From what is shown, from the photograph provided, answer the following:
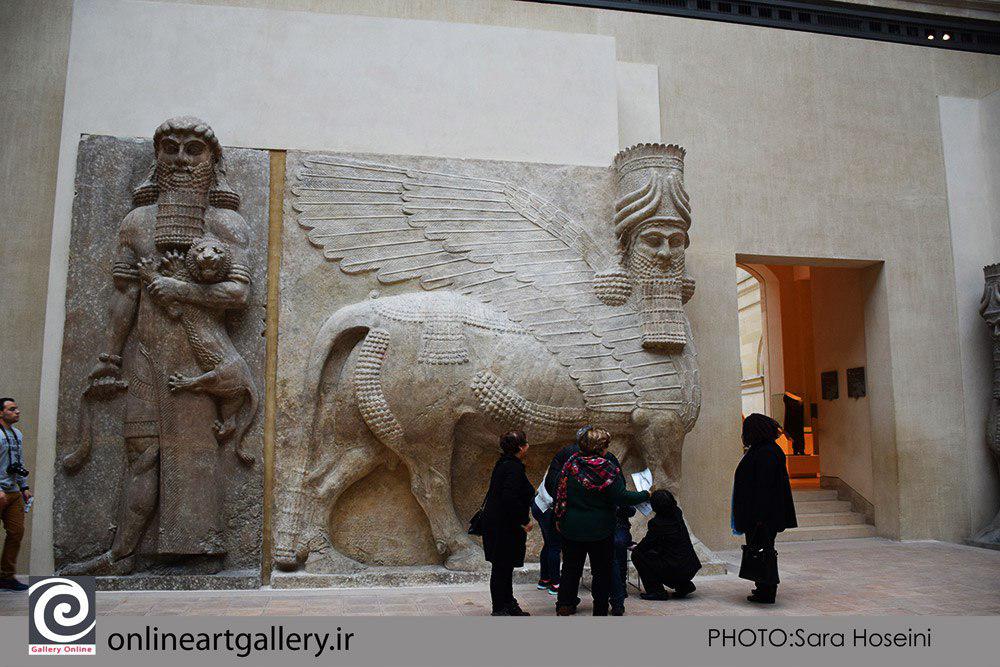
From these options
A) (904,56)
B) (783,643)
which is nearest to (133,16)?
(783,643)

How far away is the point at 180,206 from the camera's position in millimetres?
5500

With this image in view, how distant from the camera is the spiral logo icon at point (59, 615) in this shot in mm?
3543

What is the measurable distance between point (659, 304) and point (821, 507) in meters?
3.94

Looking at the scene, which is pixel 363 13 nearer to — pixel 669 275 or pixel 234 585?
pixel 669 275

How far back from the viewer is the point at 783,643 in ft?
12.6

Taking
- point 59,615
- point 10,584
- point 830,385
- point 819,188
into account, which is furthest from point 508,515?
point 830,385

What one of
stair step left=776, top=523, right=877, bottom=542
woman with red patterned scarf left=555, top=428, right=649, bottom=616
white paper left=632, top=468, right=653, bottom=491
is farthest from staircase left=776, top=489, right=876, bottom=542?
woman with red patterned scarf left=555, top=428, right=649, bottom=616

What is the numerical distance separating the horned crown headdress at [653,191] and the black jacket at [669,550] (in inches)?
84.7

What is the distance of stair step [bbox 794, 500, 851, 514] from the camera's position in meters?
8.45

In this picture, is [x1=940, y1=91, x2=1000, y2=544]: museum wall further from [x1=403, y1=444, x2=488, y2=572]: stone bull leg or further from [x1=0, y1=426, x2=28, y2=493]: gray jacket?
[x1=0, y1=426, x2=28, y2=493]: gray jacket

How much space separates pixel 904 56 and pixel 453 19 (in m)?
4.80

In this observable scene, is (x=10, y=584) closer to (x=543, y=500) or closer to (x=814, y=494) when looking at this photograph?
(x=543, y=500)

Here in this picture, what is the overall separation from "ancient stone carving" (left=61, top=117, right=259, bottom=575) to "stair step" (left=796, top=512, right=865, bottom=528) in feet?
18.7

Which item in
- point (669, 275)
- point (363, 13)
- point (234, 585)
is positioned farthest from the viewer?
point (363, 13)
